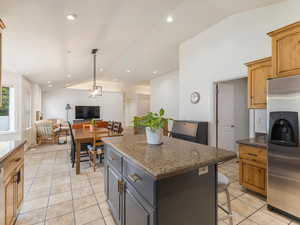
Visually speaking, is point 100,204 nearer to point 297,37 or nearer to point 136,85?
point 297,37

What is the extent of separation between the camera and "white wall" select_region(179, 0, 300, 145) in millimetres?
2869

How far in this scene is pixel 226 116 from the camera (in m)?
4.16

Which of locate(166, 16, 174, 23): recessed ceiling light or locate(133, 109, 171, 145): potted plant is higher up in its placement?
A: locate(166, 16, 174, 23): recessed ceiling light

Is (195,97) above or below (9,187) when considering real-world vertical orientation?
above

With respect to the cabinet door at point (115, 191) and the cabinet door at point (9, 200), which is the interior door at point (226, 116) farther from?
the cabinet door at point (9, 200)

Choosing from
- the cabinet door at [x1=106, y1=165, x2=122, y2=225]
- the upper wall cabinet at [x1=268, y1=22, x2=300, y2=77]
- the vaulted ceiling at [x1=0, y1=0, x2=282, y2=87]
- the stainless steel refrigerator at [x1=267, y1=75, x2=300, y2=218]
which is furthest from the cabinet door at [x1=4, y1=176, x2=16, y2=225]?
the upper wall cabinet at [x1=268, y1=22, x2=300, y2=77]

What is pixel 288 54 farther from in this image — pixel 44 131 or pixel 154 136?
pixel 44 131

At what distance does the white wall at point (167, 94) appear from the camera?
7141mm

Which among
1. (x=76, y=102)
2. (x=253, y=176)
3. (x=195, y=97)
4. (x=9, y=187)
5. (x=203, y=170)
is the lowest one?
(x=253, y=176)

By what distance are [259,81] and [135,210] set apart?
267cm

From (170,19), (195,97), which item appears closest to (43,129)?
(195,97)

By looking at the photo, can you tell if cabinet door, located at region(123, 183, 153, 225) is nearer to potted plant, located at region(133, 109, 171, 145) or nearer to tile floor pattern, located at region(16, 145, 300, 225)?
potted plant, located at region(133, 109, 171, 145)

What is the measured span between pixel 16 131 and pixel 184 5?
5316 millimetres

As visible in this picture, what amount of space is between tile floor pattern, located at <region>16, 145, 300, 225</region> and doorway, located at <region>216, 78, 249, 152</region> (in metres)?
0.93
